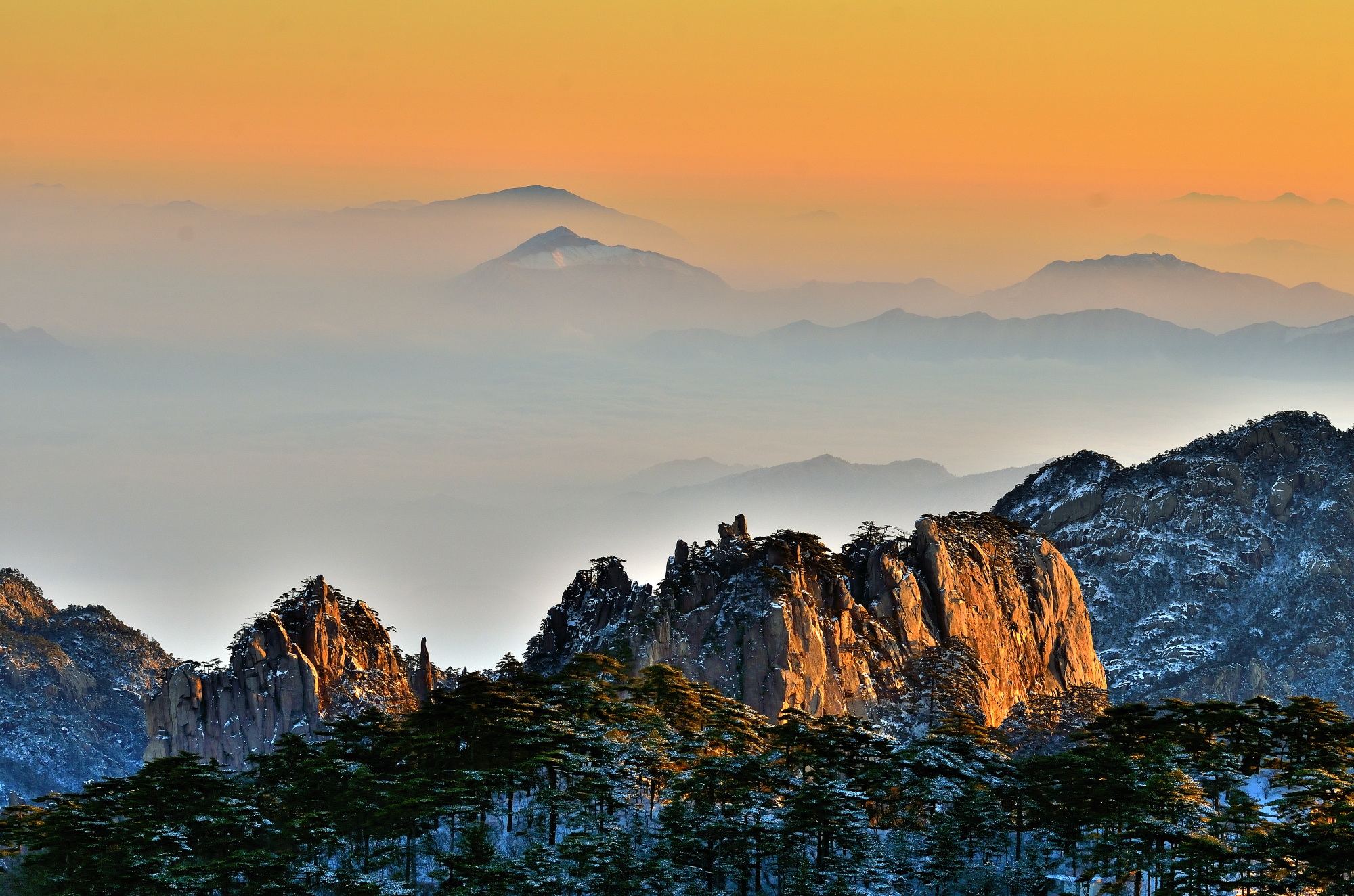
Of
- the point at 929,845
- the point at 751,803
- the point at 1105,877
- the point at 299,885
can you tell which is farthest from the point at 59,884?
the point at 1105,877

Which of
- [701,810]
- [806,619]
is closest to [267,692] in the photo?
[806,619]

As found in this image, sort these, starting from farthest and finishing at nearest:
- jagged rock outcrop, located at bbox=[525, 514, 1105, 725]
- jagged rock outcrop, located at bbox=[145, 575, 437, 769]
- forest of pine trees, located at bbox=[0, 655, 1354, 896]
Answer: jagged rock outcrop, located at bbox=[145, 575, 437, 769] → jagged rock outcrop, located at bbox=[525, 514, 1105, 725] → forest of pine trees, located at bbox=[0, 655, 1354, 896]

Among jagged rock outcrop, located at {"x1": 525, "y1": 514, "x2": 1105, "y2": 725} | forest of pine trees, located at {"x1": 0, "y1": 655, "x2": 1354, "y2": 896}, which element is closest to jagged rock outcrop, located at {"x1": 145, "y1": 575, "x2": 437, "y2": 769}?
jagged rock outcrop, located at {"x1": 525, "y1": 514, "x2": 1105, "y2": 725}

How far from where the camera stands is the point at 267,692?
593ft

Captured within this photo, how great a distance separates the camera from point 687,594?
17612 centimetres

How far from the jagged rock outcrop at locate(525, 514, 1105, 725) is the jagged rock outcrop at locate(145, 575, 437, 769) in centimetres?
1816

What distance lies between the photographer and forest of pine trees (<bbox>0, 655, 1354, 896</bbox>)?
12812 centimetres

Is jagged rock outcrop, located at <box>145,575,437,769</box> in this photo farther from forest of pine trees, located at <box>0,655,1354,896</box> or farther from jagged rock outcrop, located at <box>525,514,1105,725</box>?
forest of pine trees, located at <box>0,655,1354,896</box>

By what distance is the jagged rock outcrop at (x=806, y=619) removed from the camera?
169 metres

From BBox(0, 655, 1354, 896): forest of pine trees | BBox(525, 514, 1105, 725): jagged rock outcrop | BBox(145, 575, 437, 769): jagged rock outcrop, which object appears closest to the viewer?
BBox(0, 655, 1354, 896): forest of pine trees

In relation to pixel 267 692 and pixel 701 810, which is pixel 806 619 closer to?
pixel 701 810

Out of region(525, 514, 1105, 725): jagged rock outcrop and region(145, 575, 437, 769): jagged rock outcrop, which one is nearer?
region(525, 514, 1105, 725): jagged rock outcrop

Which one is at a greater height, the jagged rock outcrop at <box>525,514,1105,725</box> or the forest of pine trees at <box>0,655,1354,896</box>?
the jagged rock outcrop at <box>525,514,1105,725</box>

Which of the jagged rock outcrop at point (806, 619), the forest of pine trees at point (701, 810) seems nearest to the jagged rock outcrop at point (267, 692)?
the jagged rock outcrop at point (806, 619)
